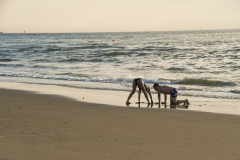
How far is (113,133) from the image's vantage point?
8242mm

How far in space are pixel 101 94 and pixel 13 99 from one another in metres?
3.32

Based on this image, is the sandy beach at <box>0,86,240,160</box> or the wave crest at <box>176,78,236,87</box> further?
the wave crest at <box>176,78,236,87</box>

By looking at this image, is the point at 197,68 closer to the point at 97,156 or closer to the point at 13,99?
the point at 13,99

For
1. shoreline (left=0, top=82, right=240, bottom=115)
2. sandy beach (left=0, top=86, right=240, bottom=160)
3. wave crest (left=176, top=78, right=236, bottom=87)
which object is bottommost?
wave crest (left=176, top=78, right=236, bottom=87)

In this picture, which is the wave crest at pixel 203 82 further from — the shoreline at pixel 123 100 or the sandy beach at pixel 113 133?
the sandy beach at pixel 113 133

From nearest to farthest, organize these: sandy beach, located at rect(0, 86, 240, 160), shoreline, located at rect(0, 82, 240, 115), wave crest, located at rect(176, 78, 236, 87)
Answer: sandy beach, located at rect(0, 86, 240, 160)
shoreline, located at rect(0, 82, 240, 115)
wave crest, located at rect(176, 78, 236, 87)

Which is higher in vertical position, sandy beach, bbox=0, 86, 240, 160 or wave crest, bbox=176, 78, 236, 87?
sandy beach, bbox=0, 86, 240, 160

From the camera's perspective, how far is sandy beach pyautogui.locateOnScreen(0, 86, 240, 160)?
682 centimetres

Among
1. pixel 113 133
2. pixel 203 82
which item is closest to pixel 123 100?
pixel 113 133

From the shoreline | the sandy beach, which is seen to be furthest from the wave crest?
the sandy beach

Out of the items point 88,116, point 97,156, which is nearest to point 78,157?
point 97,156

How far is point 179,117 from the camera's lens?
10320 millimetres

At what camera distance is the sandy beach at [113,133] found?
6816 millimetres

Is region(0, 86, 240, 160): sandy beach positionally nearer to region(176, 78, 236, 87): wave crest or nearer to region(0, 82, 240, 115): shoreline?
region(0, 82, 240, 115): shoreline
